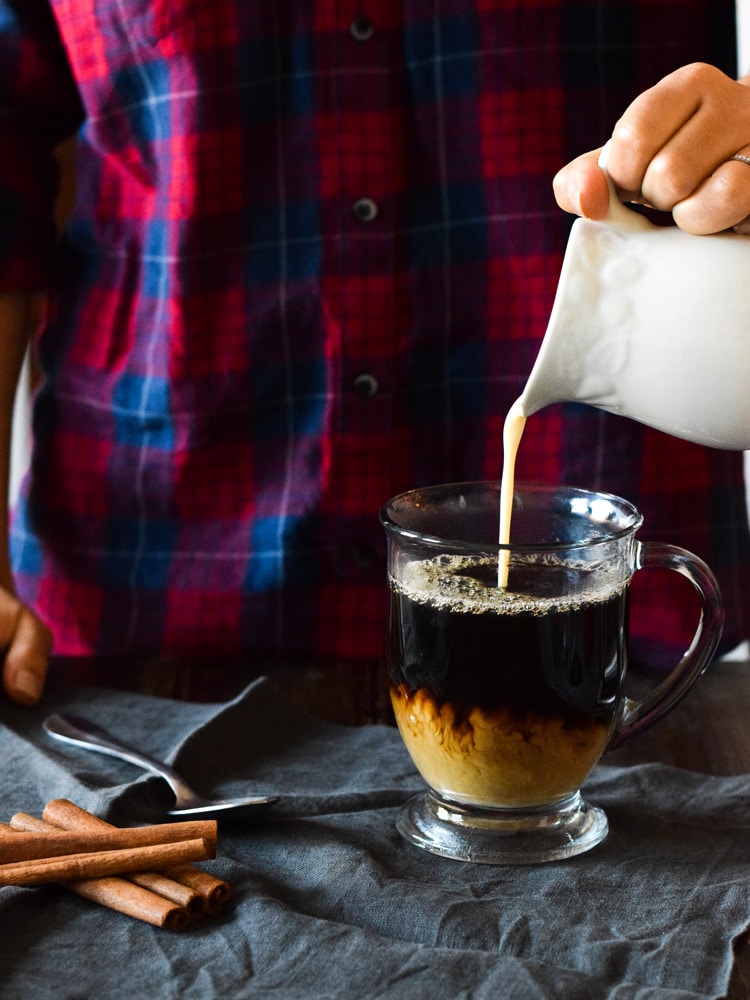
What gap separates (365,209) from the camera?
1.39 meters

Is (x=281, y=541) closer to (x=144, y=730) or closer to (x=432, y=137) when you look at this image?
(x=144, y=730)

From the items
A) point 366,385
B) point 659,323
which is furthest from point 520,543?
point 366,385

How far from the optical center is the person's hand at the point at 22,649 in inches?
46.9

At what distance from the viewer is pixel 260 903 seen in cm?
81

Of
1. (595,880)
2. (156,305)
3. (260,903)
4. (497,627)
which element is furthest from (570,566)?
(156,305)

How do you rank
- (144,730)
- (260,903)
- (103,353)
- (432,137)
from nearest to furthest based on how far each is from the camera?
(260,903), (144,730), (432,137), (103,353)

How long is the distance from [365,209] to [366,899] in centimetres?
82

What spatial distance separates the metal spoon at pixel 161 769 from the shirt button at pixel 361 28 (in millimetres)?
796

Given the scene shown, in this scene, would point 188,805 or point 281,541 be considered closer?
point 188,805

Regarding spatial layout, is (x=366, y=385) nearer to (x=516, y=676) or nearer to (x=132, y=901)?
(x=516, y=676)

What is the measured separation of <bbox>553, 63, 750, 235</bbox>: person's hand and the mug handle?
0.82 ft

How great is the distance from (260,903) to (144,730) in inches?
14.5

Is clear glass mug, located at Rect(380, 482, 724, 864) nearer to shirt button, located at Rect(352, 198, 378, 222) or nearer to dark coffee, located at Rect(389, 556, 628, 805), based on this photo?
dark coffee, located at Rect(389, 556, 628, 805)

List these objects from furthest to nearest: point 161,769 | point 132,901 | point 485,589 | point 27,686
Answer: point 27,686
point 161,769
point 485,589
point 132,901
